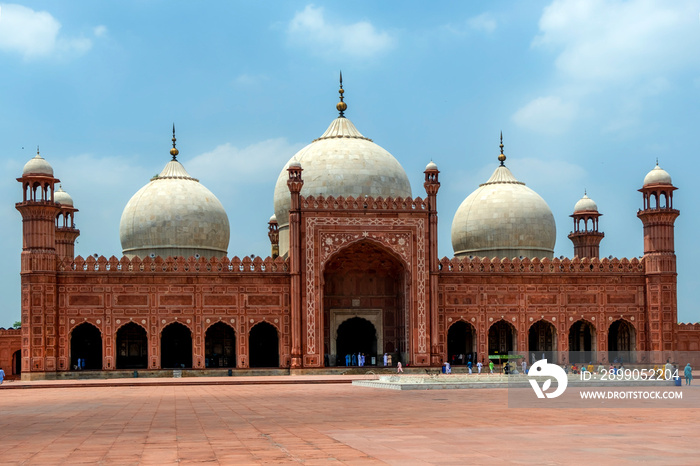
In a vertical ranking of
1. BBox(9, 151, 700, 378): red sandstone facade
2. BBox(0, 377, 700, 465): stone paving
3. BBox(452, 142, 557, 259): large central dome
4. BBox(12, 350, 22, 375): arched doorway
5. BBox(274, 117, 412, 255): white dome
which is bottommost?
BBox(12, 350, 22, 375): arched doorway

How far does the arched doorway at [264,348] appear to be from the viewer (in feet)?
102

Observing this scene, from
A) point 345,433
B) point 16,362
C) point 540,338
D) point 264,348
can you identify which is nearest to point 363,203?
point 264,348

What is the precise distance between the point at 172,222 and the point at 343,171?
6387mm

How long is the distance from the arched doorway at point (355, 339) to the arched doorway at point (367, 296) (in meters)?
0.49

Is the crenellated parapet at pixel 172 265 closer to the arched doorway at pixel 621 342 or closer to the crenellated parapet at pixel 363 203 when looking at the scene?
the crenellated parapet at pixel 363 203

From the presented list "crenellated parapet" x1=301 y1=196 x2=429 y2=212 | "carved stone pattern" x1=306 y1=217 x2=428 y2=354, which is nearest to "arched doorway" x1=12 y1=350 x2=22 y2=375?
"carved stone pattern" x1=306 y1=217 x2=428 y2=354

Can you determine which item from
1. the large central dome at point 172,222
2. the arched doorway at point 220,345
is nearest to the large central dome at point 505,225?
the large central dome at point 172,222

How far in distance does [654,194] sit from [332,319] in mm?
11637

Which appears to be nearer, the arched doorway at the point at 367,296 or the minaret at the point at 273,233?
the arched doorway at the point at 367,296

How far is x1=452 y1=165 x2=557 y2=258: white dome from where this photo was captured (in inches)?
1355

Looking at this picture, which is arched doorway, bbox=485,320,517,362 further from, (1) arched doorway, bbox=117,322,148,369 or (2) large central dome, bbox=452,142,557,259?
(1) arched doorway, bbox=117,322,148,369

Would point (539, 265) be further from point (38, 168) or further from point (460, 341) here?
point (38, 168)

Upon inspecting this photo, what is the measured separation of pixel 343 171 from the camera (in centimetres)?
3119

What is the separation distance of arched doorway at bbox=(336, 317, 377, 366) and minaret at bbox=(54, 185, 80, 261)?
37.1ft
